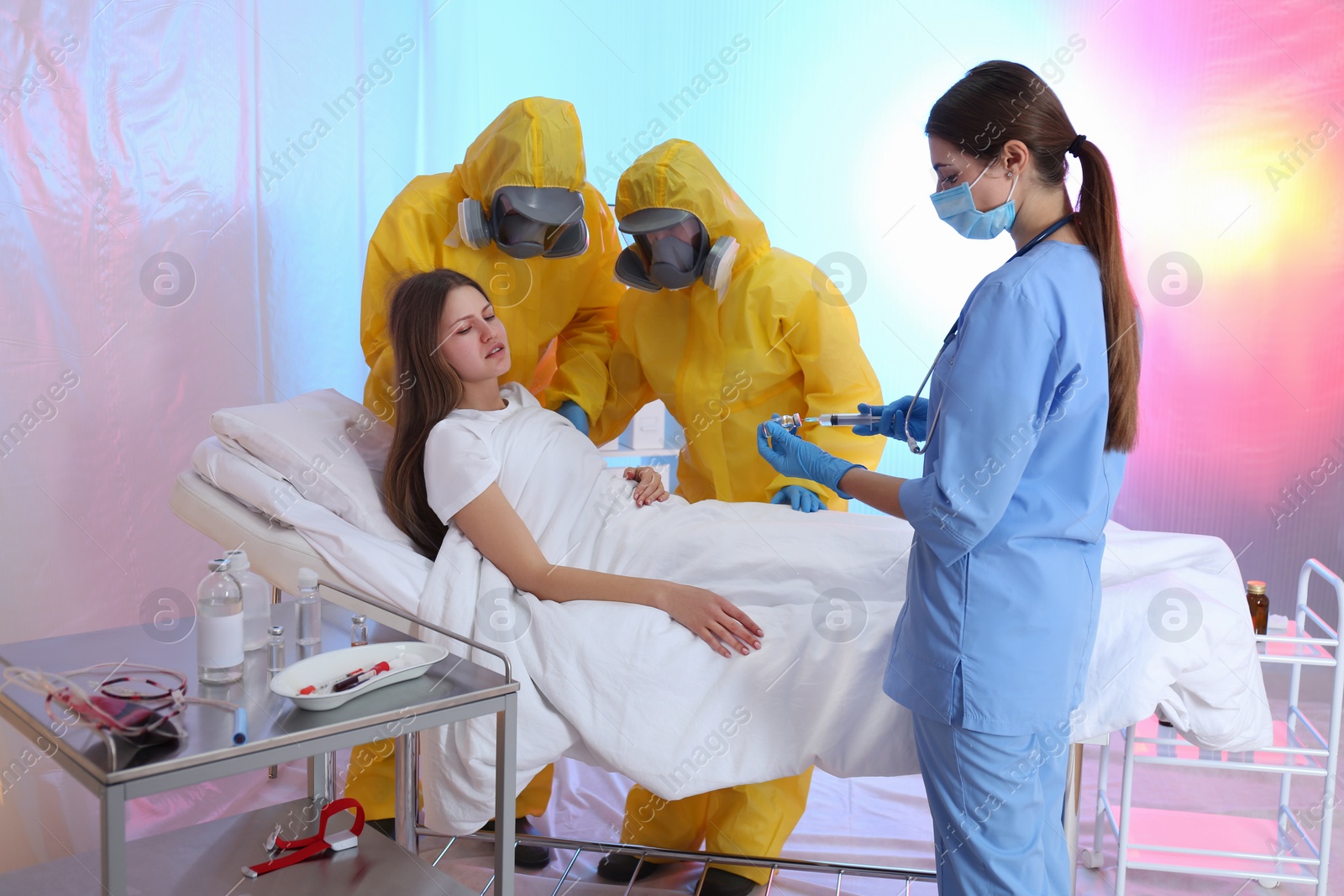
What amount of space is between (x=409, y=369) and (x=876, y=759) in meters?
1.07

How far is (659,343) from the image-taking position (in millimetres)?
2250

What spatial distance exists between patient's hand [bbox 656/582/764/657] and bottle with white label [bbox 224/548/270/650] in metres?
0.59

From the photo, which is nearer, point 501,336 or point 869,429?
point 869,429

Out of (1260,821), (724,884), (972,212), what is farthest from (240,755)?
(1260,821)

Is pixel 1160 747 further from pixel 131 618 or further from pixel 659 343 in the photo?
pixel 131 618

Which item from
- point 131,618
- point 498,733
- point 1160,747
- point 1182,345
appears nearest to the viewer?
Answer: point 498,733

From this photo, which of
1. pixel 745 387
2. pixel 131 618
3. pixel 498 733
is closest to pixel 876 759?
pixel 498 733

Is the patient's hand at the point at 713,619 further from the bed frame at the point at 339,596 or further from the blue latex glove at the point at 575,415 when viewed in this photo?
the blue latex glove at the point at 575,415

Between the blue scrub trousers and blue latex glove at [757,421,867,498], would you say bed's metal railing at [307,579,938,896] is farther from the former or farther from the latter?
blue latex glove at [757,421,867,498]

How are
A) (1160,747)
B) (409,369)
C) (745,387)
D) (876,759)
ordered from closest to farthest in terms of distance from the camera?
(876,759)
(409,369)
(745,387)
(1160,747)

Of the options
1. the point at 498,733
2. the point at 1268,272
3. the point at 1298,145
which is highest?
the point at 1298,145

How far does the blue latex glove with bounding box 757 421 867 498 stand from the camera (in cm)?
147

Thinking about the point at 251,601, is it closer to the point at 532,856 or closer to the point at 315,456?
the point at 315,456

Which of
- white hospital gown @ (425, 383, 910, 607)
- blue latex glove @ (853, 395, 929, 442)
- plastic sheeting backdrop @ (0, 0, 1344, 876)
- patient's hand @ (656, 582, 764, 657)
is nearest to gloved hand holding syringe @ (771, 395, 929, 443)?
blue latex glove @ (853, 395, 929, 442)
